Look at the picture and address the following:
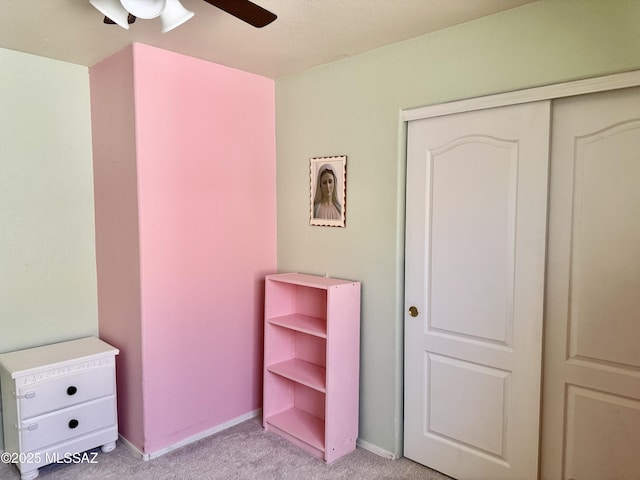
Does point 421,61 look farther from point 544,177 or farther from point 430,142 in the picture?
point 544,177

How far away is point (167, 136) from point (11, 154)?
92cm

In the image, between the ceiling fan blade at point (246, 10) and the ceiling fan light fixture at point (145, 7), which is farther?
the ceiling fan light fixture at point (145, 7)

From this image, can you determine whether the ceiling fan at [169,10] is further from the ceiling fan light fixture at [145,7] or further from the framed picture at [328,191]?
the framed picture at [328,191]

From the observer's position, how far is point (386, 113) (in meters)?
2.49

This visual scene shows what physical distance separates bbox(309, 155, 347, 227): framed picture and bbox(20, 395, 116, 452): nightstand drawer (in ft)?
5.52

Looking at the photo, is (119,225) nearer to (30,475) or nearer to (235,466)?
(30,475)

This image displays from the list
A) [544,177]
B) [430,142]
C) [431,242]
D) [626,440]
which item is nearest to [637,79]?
[544,177]

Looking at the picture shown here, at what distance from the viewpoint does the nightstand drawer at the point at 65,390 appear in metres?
2.30

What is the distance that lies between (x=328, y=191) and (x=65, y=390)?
1903 mm

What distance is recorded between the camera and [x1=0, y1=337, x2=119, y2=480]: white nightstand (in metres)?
2.29

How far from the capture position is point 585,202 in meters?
1.91

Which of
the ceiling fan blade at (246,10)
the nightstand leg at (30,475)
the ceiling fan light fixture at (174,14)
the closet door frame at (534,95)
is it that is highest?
the ceiling fan light fixture at (174,14)

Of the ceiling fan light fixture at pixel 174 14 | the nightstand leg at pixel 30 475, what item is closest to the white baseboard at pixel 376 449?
the nightstand leg at pixel 30 475

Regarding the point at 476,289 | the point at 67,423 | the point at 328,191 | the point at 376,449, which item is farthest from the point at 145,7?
the point at 376,449
